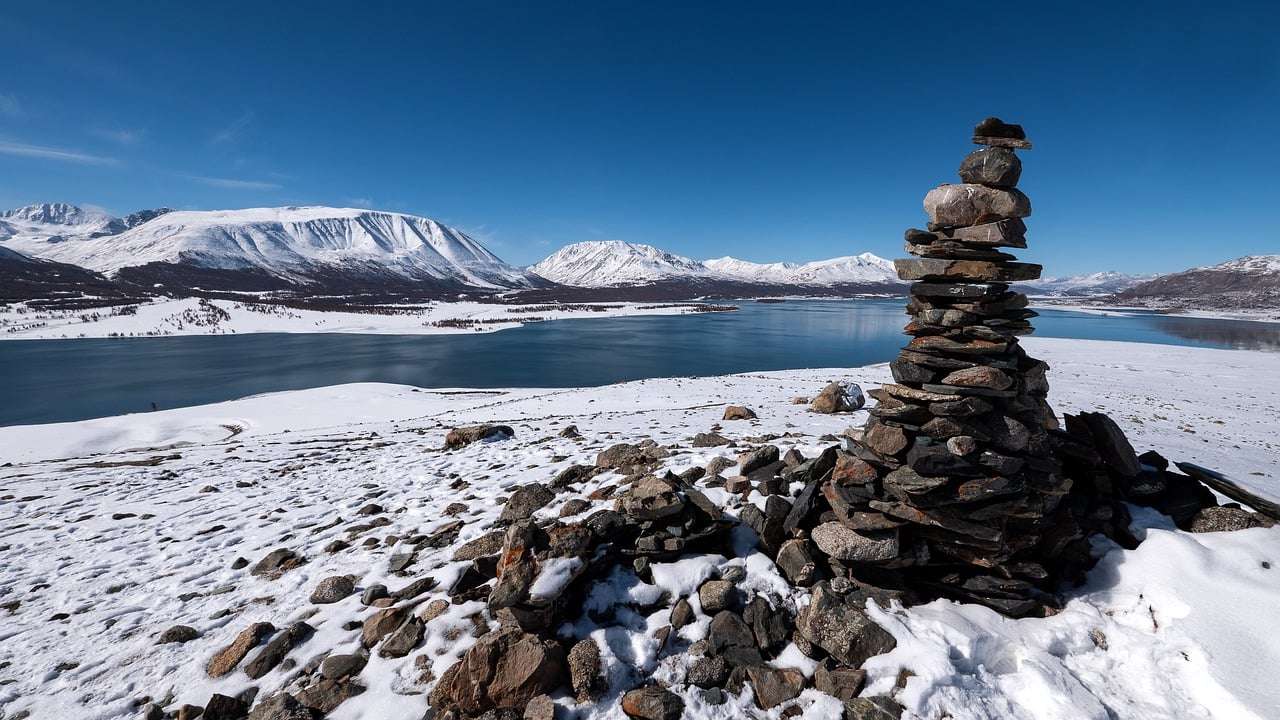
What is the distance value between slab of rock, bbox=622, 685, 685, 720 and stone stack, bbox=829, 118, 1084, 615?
259 centimetres

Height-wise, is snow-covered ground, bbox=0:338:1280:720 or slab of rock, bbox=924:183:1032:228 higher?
slab of rock, bbox=924:183:1032:228

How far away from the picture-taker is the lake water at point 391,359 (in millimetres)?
43219

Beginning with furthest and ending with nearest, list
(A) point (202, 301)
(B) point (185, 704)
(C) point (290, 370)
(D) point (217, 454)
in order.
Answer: (A) point (202, 301), (C) point (290, 370), (D) point (217, 454), (B) point (185, 704)

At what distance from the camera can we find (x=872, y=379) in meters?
31.5

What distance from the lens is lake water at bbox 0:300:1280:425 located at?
43.2m

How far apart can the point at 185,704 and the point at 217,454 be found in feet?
48.2

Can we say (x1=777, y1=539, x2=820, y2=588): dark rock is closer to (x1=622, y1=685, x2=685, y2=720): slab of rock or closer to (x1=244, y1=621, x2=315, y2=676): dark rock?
(x1=622, y1=685, x2=685, y2=720): slab of rock

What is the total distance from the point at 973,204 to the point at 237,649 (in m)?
10.5

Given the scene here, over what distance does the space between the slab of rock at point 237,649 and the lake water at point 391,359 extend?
3808 centimetres

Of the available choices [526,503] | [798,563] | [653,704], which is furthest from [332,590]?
[798,563]

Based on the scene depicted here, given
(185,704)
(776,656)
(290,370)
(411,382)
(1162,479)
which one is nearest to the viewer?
(185,704)

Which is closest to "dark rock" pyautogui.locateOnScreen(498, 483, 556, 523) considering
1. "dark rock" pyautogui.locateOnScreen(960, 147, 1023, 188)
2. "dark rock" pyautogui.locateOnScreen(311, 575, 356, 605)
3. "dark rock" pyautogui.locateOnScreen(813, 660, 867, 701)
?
"dark rock" pyautogui.locateOnScreen(311, 575, 356, 605)

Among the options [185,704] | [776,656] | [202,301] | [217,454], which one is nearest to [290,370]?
[217,454]

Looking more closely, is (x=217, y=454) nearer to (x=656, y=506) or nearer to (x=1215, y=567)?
A: (x=656, y=506)
